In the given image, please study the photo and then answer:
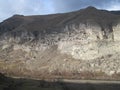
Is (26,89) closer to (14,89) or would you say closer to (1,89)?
(14,89)

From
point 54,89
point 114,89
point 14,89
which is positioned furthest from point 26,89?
point 114,89

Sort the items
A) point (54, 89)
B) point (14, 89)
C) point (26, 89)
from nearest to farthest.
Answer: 1. point (14, 89)
2. point (26, 89)
3. point (54, 89)

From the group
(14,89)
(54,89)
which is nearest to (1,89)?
(14,89)

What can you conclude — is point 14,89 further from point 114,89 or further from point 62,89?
point 114,89

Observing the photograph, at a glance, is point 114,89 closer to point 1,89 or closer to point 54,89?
point 54,89

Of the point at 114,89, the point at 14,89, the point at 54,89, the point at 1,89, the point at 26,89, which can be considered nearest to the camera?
the point at 1,89

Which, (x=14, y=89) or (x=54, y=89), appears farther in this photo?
(x=54, y=89)

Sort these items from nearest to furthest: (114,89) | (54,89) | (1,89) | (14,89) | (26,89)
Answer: (1,89), (14,89), (26,89), (54,89), (114,89)

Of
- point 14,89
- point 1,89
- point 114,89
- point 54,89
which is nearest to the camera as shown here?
point 1,89

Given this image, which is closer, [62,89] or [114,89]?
[62,89]
